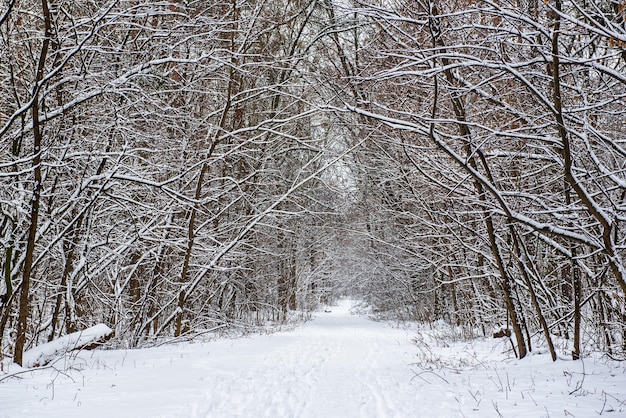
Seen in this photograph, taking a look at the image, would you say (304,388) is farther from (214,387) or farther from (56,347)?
(56,347)

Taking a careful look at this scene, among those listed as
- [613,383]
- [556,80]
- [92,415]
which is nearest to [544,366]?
[613,383]

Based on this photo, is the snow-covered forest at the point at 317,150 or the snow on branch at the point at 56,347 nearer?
the snow-covered forest at the point at 317,150

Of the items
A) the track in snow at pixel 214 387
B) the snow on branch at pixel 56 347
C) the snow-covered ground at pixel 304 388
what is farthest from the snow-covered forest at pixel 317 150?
the track in snow at pixel 214 387

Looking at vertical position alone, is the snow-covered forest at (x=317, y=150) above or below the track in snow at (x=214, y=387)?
above

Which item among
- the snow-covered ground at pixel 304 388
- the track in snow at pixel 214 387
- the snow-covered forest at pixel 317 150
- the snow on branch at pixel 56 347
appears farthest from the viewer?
the snow on branch at pixel 56 347

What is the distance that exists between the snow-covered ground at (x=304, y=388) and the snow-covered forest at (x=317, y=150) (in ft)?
2.14

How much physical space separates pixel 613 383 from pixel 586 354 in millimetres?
1261

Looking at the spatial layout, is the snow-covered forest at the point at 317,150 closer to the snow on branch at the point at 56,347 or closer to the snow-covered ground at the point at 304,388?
the snow on branch at the point at 56,347

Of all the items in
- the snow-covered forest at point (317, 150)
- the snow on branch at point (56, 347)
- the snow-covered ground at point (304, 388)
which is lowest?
the snow-covered ground at point (304, 388)

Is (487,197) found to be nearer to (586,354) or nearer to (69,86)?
(586,354)

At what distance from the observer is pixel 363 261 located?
66.8ft

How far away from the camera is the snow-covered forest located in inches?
165

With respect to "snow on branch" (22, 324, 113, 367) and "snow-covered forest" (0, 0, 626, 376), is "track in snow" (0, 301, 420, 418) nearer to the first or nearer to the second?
"snow on branch" (22, 324, 113, 367)

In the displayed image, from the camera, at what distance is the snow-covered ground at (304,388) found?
12.1ft
